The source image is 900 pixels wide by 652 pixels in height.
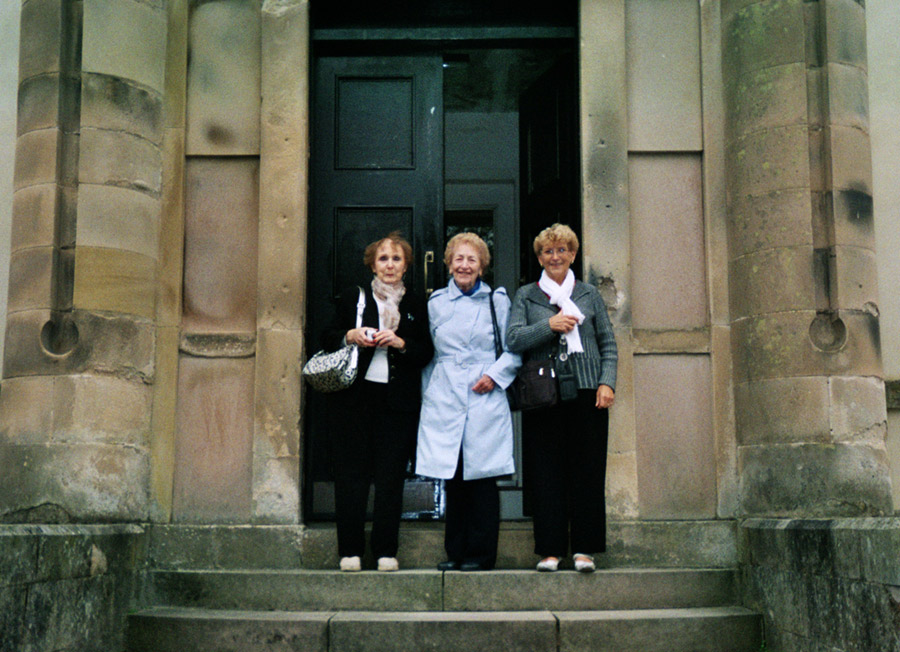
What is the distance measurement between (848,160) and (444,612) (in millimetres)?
3303

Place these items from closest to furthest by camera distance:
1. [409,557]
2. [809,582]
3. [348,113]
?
[809,582], [409,557], [348,113]

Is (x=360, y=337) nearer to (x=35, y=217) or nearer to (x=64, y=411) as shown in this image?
(x=64, y=411)

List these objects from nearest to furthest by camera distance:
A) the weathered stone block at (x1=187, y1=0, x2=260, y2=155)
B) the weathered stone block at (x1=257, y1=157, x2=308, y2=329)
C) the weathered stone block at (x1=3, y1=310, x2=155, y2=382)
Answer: the weathered stone block at (x1=3, y1=310, x2=155, y2=382)
the weathered stone block at (x1=257, y1=157, x2=308, y2=329)
the weathered stone block at (x1=187, y1=0, x2=260, y2=155)

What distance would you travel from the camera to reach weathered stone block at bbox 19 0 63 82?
18.4ft

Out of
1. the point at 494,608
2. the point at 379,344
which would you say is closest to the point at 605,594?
the point at 494,608

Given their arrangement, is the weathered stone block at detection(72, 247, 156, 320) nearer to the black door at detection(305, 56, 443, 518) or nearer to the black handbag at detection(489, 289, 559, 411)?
the black door at detection(305, 56, 443, 518)

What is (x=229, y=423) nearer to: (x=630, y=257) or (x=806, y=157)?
(x=630, y=257)

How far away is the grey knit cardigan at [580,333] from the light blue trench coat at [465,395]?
116 millimetres

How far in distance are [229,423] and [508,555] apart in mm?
1776

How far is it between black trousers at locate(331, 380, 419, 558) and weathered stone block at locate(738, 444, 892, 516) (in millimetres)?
2008

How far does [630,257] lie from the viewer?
594 cm

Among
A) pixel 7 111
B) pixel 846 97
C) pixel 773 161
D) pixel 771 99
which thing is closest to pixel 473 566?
pixel 773 161

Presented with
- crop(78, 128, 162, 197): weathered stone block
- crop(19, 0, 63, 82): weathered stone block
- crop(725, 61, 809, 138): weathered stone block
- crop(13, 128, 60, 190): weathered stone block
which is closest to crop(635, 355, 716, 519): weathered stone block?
crop(725, 61, 809, 138): weathered stone block

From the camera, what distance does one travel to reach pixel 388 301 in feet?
18.0
